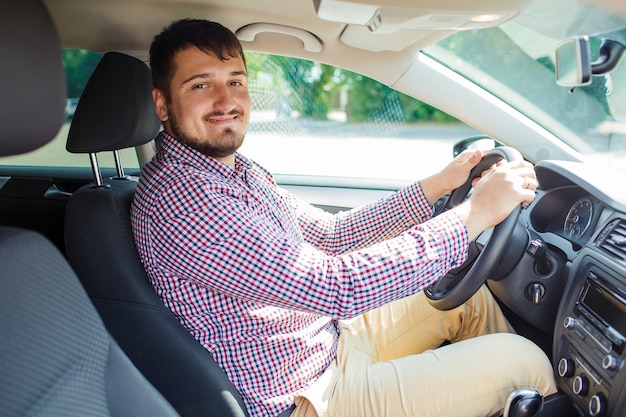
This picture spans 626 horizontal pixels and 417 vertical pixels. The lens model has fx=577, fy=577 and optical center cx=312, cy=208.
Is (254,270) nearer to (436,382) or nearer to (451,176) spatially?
(436,382)

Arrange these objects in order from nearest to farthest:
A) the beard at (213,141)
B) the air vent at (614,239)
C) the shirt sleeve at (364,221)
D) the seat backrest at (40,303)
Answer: the seat backrest at (40,303) → the air vent at (614,239) → the beard at (213,141) → the shirt sleeve at (364,221)

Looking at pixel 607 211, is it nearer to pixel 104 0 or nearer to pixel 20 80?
pixel 20 80

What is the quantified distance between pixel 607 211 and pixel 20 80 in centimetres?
145

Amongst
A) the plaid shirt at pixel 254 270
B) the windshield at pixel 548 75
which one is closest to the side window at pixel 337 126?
the windshield at pixel 548 75

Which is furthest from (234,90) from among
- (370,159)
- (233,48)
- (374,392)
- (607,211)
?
(370,159)

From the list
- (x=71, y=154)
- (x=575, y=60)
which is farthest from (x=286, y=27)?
(x=71, y=154)

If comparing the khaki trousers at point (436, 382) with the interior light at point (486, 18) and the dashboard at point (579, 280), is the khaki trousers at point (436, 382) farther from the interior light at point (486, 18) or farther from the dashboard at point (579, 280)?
the interior light at point (486, 18)

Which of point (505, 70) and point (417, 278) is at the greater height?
point (505, 70)

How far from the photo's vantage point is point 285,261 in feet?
4.38

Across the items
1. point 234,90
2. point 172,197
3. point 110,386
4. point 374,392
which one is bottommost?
point 374,392

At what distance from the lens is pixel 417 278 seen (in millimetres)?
1372

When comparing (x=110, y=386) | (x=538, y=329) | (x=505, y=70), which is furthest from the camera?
(x=505, y=70)

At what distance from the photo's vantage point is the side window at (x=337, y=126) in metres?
2.81

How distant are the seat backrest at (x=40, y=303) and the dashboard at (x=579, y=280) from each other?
3.39 feet
